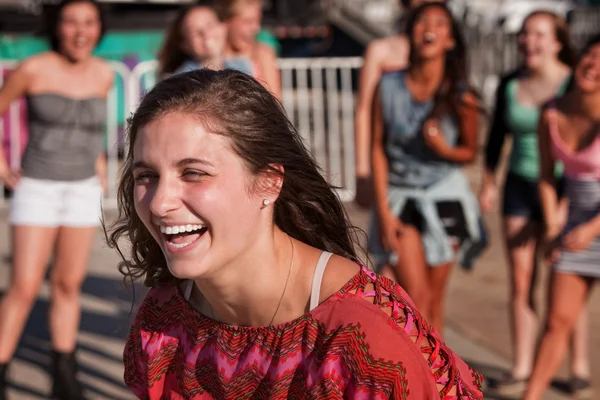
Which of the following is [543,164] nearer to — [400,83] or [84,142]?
[400,83]

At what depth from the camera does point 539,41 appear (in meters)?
5.41

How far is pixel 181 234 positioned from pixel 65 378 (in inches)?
122

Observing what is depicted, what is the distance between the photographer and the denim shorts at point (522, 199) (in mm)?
5418

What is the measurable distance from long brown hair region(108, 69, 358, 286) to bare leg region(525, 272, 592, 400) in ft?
7.34

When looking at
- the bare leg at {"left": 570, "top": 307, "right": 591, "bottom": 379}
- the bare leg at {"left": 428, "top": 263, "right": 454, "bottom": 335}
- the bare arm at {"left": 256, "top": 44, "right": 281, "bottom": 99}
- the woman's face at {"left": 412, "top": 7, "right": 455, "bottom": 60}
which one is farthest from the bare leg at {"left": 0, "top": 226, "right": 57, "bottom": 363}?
the bare leg at {"left": 570, "top": 307, "right": 591, "bottom": 379}

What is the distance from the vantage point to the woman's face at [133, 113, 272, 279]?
2193 millimetres

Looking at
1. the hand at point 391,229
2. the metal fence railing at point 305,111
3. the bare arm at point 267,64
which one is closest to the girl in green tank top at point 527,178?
the hand at point 391,229

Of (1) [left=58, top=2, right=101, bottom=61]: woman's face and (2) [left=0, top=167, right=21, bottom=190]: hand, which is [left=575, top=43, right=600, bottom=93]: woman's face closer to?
(1) [left=58, top=2, right=101, bottom=61]: woman's face

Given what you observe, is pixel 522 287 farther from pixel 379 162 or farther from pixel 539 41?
pixel 539 41

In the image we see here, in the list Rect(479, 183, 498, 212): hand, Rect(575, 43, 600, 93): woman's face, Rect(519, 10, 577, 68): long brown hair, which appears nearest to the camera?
Rect(575, 43, 600, 93): woman's face

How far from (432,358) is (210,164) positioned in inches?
25.0

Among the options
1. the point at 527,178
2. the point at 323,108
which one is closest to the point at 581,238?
the point at 527,178

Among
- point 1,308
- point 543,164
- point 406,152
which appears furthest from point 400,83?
point 1,308

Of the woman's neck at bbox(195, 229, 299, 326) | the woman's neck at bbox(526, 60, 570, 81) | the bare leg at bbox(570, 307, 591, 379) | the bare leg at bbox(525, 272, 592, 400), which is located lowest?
the bare leg at bbox(570, 307, 591, 379)
